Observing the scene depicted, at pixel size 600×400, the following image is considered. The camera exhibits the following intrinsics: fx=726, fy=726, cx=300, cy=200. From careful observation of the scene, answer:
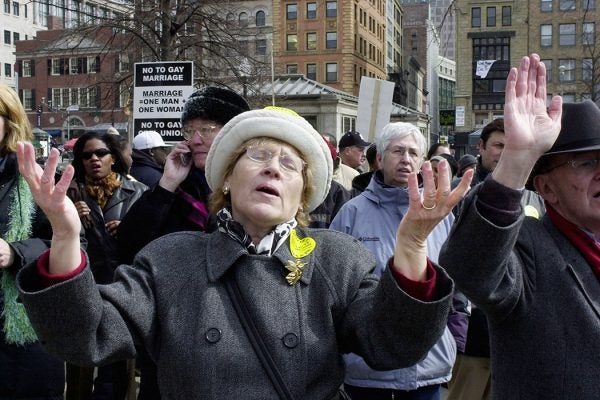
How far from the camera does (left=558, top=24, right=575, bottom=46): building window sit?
7031 centimetres

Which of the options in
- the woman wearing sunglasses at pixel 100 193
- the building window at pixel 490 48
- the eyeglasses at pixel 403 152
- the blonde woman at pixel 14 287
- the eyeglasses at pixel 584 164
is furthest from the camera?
the building window at pixel 490 48

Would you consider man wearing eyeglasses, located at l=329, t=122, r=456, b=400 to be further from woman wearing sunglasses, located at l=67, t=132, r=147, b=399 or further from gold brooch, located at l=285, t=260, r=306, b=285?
woman wearing sunglasses, located at l=67, t=132, r=147, b=399

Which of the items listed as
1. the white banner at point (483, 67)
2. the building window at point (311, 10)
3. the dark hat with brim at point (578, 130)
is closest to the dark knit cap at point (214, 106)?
the dark hat with brim at point (578, 130)

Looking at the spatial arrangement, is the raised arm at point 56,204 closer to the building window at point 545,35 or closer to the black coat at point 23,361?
the black coat at point 23,361

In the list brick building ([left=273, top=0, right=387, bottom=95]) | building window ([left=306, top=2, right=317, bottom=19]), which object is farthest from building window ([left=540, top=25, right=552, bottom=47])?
building window ([left=306, top=2, right=317, bottom=19])

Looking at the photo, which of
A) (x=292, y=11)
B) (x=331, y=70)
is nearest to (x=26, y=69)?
(x=292, y=11)

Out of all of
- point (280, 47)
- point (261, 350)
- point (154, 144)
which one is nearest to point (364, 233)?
point (261, 350)

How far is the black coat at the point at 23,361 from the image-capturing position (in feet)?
11.5

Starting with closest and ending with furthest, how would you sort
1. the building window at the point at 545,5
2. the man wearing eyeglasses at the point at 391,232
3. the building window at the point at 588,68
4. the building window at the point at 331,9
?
the man wearing eyeglasses at the point at 391,232 < the building window at the point at 588,68 < the building window at the point at 545,5 < the building window at the point at 331,9

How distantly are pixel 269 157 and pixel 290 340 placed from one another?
0.62m

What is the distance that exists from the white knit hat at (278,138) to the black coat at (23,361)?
1.35 meters

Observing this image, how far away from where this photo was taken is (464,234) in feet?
7.47

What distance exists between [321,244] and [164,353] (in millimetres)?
632

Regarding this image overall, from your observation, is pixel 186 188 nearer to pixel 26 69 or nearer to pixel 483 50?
pixel 483 50
